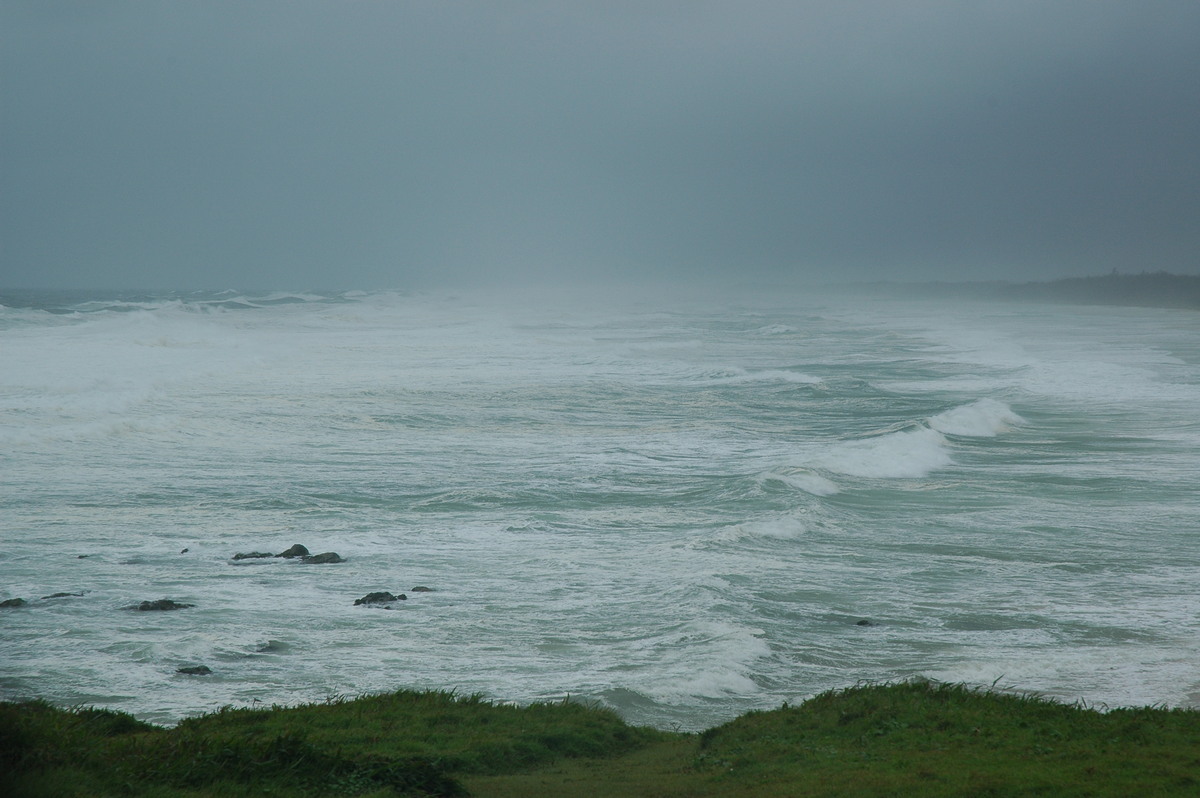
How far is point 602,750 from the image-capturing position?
33.4 feet

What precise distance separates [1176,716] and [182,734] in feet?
27.7

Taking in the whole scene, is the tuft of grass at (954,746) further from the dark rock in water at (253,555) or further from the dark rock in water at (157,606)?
the dark rock in water at (253,555)

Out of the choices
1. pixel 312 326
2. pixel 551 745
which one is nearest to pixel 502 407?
pixel 551 745

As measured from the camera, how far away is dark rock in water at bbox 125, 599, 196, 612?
47.8 feet

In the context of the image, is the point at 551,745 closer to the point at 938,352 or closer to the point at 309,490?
the point at 309,490

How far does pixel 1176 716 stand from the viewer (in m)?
9.76

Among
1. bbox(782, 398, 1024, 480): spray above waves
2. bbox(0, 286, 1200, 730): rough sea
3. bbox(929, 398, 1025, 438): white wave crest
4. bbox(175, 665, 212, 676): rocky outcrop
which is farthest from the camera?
bbox(929, 398, 1025, 438): white wave crest

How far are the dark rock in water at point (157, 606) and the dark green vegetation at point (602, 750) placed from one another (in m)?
4.63

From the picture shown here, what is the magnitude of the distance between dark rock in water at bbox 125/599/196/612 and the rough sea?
0.21 metres

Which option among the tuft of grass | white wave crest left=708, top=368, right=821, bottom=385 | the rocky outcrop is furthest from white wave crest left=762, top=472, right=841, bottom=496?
white wave crest left=708, top=368, right=821, bottom=385

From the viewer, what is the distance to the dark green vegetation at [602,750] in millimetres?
7738

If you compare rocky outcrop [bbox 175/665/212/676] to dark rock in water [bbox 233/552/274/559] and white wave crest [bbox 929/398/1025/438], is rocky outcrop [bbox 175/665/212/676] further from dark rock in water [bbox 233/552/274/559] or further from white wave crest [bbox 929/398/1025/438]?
white wave crest [bbox 929/398/1025/438]

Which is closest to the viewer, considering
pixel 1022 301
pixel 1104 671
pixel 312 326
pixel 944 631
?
pixel 1104 671

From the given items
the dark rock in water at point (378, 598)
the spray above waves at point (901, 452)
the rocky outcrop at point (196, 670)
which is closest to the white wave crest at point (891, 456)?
the spray above waves at point (901, 452)
